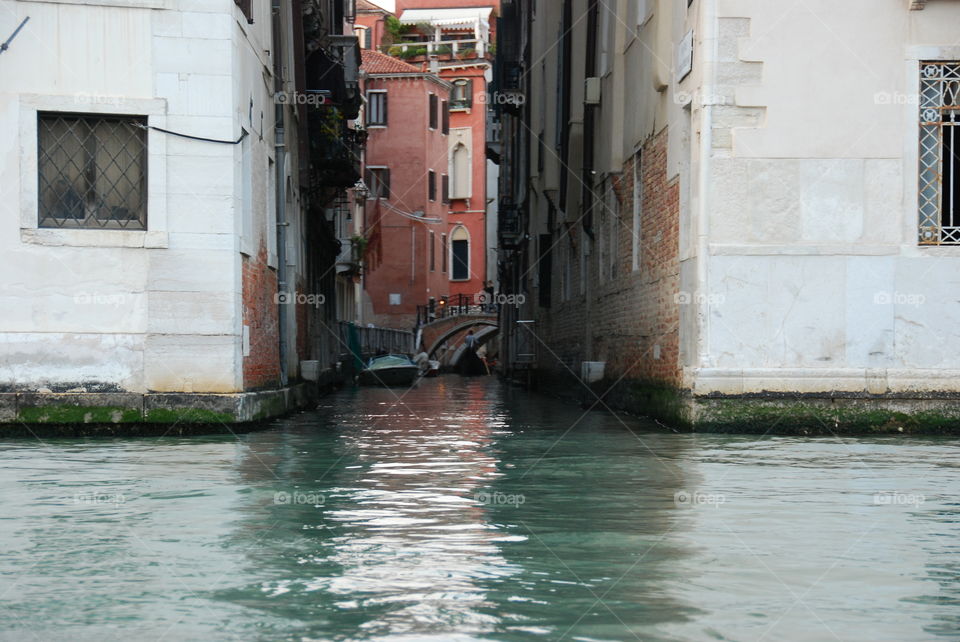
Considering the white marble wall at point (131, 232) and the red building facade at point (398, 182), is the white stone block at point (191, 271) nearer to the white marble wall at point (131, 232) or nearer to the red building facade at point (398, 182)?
the white marble wall at point (131, 232)

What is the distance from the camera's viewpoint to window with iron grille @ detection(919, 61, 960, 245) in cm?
1370

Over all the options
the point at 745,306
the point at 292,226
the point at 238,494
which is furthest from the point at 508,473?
the point at 292,226

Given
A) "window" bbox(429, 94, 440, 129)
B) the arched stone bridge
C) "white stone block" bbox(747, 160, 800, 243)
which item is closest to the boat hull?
the arched stone bridge

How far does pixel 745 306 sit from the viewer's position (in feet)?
44.4

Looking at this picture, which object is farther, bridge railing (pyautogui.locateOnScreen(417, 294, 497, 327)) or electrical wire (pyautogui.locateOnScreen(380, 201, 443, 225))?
electrical wire (pyautogui.locateOnScreen(380, 201, 443, 225))

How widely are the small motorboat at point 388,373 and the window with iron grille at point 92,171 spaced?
79.0 feet

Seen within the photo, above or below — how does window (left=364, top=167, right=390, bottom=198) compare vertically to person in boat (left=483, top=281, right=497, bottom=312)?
above

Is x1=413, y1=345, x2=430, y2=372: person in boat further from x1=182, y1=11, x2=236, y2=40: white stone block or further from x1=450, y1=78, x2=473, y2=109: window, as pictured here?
x1=182, y1=11, x2=236, y2=40: white stone block

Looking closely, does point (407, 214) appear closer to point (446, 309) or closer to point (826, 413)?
point (446, 309)

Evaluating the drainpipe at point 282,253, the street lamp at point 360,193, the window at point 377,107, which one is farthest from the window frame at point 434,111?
the drainpipe at point 282,253

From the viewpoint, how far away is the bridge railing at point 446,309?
191 feet

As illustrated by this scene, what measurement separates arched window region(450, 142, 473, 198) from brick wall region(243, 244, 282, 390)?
47.2 meters

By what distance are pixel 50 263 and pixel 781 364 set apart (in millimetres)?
7154

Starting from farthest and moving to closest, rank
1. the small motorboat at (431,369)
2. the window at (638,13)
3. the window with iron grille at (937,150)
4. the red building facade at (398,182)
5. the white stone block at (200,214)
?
the red building facade at (398,182) < the small motorboat at (431,369) < the window at (638,13) < the window with iron grille at (937,150) < the white stone block at (200,214)
